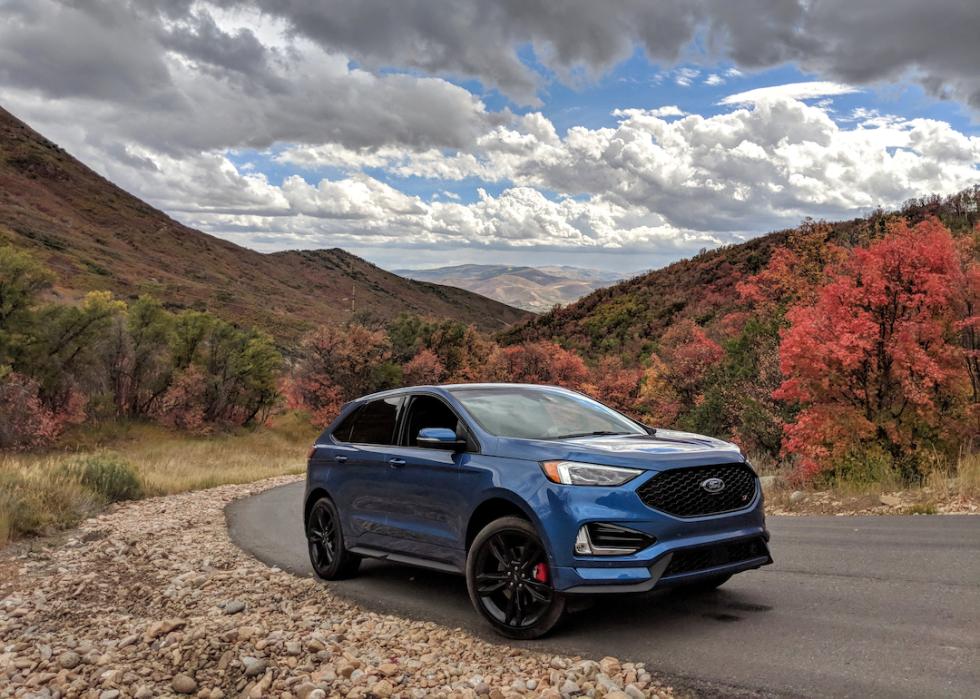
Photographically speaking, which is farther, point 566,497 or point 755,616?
point 755,616

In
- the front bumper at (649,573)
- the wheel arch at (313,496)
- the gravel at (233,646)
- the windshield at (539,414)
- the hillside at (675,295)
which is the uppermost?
the hillside at (675,295)

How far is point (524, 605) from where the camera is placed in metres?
5.59

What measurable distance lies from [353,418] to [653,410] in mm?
28498

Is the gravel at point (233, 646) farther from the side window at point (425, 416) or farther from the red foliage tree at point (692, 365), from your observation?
the red foliage tree at point (692, 365)

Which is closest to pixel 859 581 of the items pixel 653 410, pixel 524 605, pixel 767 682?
pixel 767 682

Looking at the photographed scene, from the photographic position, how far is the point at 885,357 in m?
13.6

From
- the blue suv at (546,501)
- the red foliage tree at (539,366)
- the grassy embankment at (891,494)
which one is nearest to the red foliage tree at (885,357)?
the grassy embankment at (891,494)

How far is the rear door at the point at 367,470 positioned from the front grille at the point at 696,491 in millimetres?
2655

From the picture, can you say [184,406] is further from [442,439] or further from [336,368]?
[442,439]

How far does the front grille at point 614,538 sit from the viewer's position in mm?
5172

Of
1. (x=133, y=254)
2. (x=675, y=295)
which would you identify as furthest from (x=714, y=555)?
(x=133, y=254)

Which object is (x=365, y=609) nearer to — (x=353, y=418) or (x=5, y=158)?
(x=353, y=418)

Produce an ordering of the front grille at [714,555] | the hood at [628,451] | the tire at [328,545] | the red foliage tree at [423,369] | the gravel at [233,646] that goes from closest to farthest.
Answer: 1. the gravel at [233,646]
2. the front grille at [714,555]
3. the hood at [628,451]
4. the tire at [328,545]
5. the red foliage tree at [423,369]

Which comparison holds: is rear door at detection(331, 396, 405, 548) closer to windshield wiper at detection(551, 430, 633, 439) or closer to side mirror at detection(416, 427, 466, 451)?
side mirror at detection(416, 427, 466, 451)
